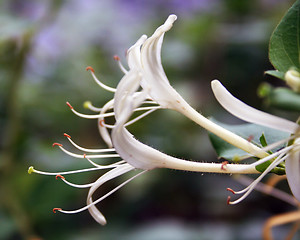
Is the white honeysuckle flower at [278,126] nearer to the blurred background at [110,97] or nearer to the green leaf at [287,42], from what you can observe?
the green leaf at [287,42]

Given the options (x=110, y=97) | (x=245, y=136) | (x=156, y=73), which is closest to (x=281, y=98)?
(x=156, y=73)

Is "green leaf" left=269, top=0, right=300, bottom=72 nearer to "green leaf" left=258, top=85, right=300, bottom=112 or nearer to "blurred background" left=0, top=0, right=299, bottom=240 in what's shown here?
"green leaf" left=258, top=85, right=300, bottom=112

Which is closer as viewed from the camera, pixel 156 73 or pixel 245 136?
pixel 156 73

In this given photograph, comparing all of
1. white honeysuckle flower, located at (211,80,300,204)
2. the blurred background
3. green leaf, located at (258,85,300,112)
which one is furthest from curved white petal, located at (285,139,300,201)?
the blurred background

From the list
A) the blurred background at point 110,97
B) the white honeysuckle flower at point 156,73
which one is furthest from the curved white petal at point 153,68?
the blurred background at point 110,97

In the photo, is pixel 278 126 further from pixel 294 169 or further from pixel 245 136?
pixel 245 136
